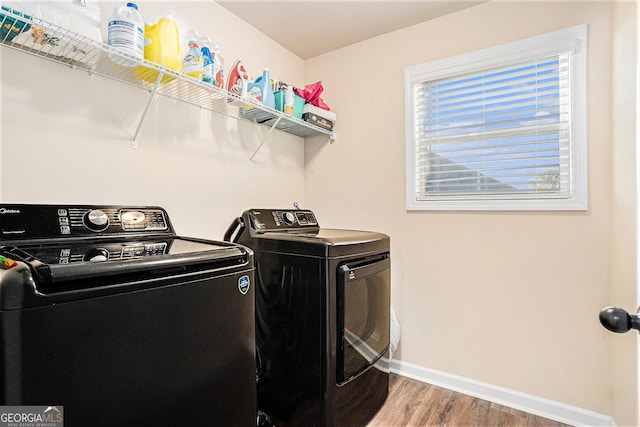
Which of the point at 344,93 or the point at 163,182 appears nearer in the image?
the point at 163,182

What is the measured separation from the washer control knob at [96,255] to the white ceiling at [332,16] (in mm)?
1733

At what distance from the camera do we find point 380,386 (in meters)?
1.90

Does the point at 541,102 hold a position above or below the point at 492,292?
above

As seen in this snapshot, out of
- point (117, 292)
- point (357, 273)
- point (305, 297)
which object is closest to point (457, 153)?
point (357, 273)

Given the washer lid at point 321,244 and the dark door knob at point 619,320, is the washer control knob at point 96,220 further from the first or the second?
the dark door knob at point 619,320

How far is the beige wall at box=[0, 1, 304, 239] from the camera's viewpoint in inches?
51.6

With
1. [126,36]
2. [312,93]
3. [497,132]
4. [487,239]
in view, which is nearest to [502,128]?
[497,132]

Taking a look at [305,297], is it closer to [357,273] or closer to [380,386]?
[357,273]

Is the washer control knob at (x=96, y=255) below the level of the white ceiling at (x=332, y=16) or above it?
below

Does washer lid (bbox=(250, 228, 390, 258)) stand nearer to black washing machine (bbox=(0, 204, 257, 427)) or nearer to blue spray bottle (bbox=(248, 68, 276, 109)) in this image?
black washing machine (bbox=(0, 204, 257, 427))

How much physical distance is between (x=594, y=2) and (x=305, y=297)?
2143 mm

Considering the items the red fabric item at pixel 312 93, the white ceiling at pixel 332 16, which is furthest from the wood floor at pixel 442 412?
the white ceiling at pixel 332 16

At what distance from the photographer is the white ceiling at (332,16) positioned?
2102 mm

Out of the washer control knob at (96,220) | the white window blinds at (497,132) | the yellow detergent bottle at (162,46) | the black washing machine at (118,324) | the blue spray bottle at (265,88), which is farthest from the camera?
the blue spray bottle at (265,88)
